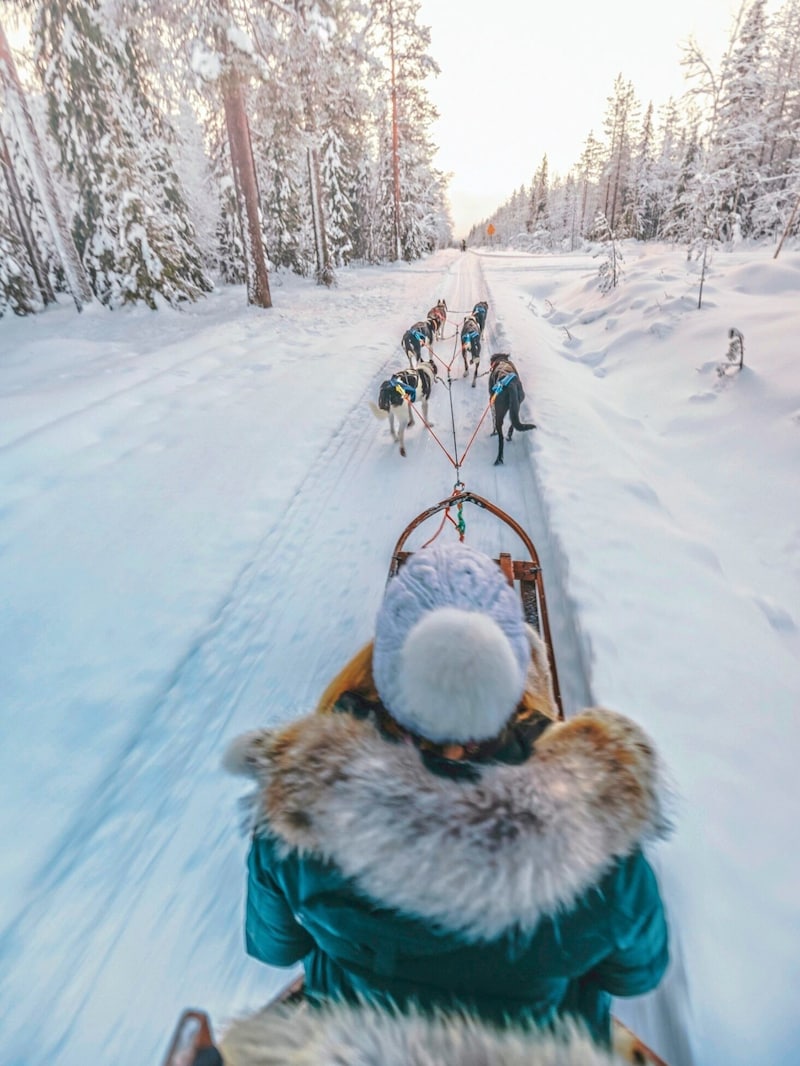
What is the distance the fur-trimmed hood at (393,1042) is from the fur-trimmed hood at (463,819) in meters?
0.12

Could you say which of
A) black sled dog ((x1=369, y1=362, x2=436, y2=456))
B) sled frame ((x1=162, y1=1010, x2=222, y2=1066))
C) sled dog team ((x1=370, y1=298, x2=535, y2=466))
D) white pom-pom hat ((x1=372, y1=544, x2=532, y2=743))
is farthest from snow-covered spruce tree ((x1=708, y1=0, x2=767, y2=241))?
sled frame ((x1=162, y1=1010, x2=222, y2=1066))

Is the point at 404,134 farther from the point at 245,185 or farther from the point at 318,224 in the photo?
the point at 245,185

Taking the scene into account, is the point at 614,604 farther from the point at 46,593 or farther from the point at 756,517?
the point at 46,593

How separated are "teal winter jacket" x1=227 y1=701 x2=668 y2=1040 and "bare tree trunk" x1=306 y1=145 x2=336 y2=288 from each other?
1900cm

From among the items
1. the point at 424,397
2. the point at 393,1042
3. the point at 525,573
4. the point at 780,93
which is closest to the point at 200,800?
the point at 393,1042

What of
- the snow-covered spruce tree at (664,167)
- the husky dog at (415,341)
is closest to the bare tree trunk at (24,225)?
the husky dog at (415,341)

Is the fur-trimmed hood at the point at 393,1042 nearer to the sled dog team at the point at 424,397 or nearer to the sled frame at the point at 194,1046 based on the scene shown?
the sled frame at the point at 194,1046

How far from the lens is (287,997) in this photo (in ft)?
4.09

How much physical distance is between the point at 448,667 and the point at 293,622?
2.72 m

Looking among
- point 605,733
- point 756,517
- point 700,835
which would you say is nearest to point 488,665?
point 605,733

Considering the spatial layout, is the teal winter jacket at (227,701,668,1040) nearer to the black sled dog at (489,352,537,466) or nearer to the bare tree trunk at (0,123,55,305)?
the black sled dog at (489,352,537,466)

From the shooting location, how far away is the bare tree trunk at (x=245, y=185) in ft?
37.1

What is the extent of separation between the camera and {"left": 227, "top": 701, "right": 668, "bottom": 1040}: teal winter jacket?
2.58 feet

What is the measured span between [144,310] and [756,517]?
1481cm
